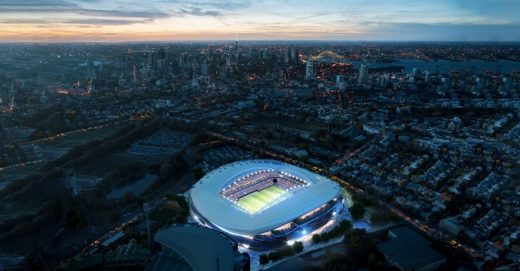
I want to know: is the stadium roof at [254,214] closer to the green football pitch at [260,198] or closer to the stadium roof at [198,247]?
the green football pitch at [260,198]

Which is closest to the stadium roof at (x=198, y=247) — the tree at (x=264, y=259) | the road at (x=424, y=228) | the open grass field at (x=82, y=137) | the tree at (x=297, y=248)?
the tree at (x=264, y=259)

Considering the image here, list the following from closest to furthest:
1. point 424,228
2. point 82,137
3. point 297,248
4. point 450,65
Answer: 1. point 297,248
2. point 424,228
3. point 82,137
4. point 450,65

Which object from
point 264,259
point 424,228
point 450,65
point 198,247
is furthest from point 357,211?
point 450,65

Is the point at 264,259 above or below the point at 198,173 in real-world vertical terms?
below

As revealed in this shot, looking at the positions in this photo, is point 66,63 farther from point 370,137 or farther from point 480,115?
point 480,115

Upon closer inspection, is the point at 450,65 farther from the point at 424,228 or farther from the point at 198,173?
the point at 198,173

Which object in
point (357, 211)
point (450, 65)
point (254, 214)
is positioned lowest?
point (357, 211)
